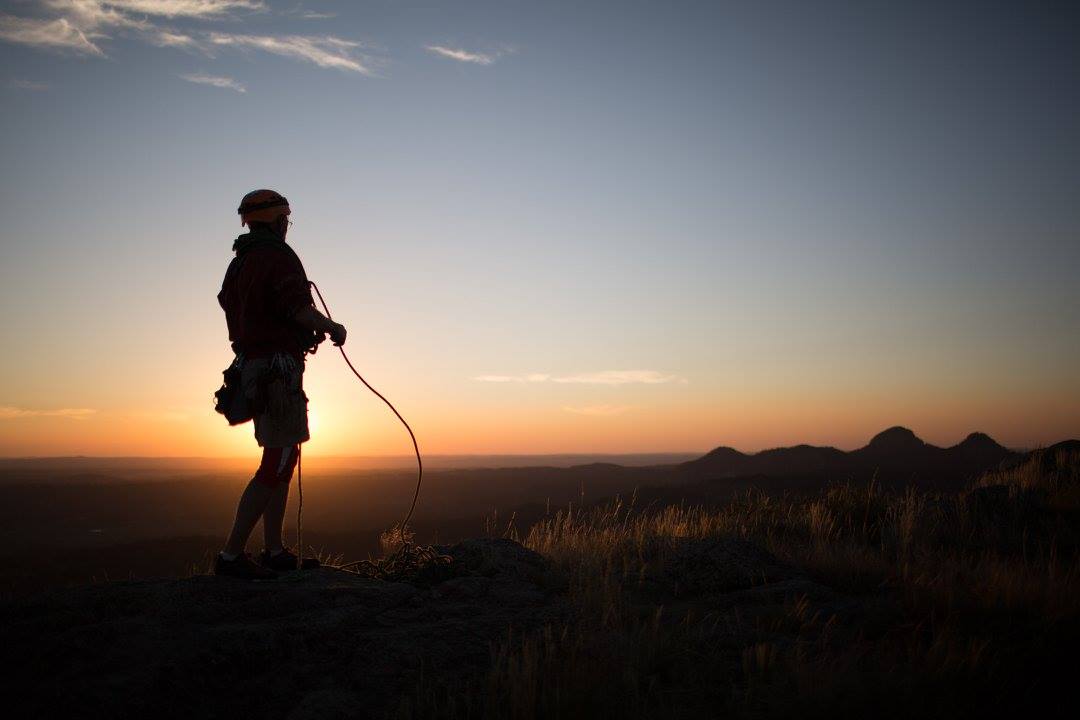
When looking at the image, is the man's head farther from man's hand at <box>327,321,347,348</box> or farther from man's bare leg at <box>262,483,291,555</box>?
man's bare leg at <box>262,483,291,555</box>

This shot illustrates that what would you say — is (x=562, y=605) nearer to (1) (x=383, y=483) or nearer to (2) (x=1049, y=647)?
(2) (x=1049, y=647)

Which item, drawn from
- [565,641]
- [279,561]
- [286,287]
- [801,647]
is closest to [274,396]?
[286,287]

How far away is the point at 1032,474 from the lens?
1005cm

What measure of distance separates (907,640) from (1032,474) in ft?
27.6

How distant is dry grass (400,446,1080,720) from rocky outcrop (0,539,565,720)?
278 millimetres

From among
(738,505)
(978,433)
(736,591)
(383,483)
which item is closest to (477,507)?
(383,483)

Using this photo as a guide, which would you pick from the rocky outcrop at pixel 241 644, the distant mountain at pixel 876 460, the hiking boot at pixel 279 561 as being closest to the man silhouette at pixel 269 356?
the hiking boot at pixel 279 561

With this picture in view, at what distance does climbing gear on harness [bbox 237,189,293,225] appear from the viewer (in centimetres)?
476

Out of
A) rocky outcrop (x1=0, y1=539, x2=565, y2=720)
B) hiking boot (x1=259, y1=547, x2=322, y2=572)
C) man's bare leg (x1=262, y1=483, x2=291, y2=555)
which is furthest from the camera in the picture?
hiking boot (x1=259, y1=547, x2=322, y2=572)

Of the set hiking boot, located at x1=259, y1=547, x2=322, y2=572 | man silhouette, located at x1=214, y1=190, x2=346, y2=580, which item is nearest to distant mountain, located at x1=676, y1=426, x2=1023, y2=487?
hiking boot, located at x1=259, y1=547, x2=322, y2=572

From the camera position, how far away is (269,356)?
4.54 m

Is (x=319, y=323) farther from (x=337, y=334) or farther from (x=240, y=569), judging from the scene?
(x=240, y=569)

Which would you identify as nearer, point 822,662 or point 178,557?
point 822,662

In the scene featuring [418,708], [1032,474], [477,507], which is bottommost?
[477,507]
